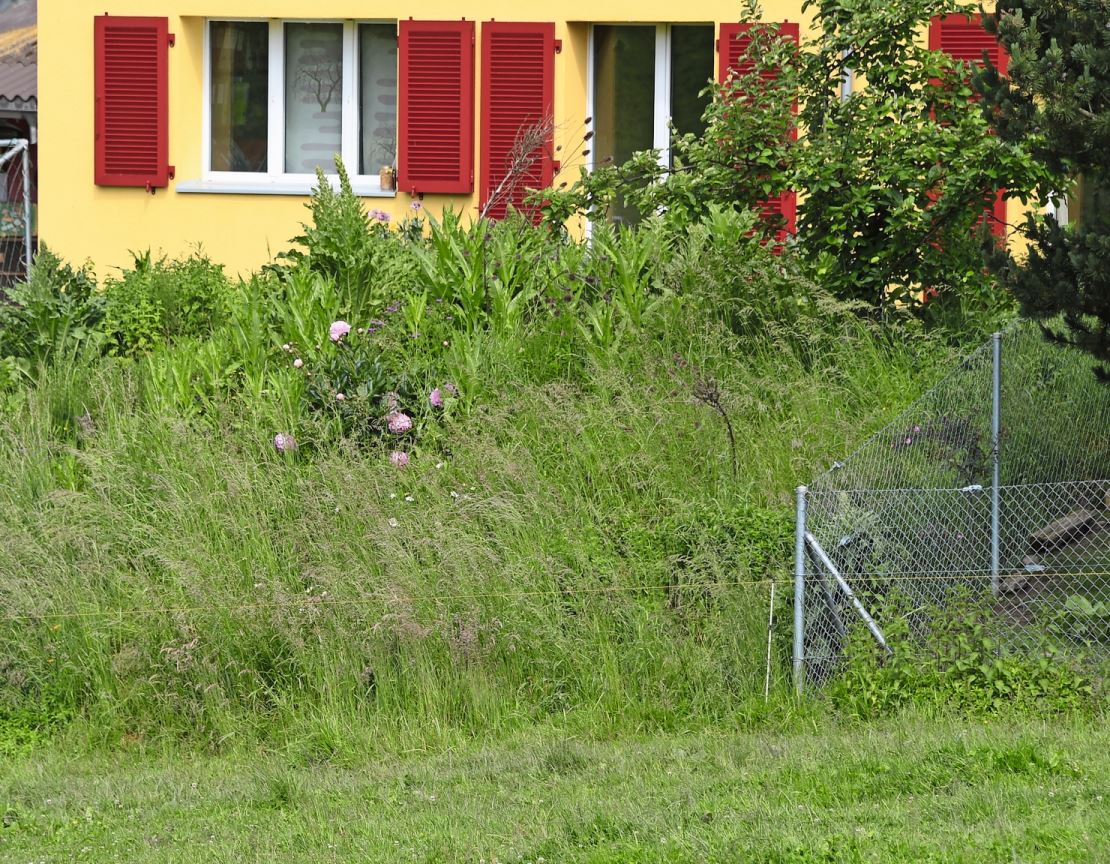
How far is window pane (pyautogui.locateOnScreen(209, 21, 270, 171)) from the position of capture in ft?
47.4

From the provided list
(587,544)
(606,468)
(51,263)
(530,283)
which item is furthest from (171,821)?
(51,263)

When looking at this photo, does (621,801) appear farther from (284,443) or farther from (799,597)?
(284,443)

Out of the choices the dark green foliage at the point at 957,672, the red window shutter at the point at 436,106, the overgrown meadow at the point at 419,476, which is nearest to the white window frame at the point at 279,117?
the red window shutter at the point at 436,106

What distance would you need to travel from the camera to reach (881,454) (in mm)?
7918

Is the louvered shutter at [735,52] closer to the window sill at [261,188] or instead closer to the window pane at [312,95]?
the window sill at [261,188]

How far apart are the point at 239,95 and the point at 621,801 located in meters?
10.2

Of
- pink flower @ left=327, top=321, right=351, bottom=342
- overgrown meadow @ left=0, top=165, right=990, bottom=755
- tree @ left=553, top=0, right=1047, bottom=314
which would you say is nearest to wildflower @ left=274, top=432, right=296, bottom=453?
overgrown meadow @ left=0, top=165, right=990, bottom=755

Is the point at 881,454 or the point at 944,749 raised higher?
the point at 881,454

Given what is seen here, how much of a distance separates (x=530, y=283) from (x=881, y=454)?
3202mm

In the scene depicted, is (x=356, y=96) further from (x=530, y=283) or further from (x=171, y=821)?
(x=171, y=821)

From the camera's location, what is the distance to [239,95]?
570 inches

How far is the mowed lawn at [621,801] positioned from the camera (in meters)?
5.30

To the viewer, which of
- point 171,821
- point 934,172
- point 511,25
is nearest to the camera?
point 171,821

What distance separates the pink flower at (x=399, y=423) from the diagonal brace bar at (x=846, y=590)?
115 inches
